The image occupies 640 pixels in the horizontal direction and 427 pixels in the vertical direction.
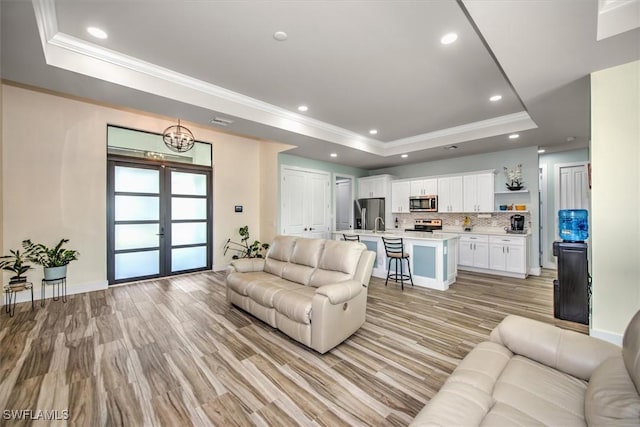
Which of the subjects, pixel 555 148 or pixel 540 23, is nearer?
pixel 540 23

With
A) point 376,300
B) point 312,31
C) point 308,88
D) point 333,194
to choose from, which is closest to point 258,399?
point 376,300

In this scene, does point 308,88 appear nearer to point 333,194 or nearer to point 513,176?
point 333,194

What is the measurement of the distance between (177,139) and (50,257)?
8.61 feet

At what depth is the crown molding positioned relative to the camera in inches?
98.6

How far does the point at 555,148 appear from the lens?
565cm

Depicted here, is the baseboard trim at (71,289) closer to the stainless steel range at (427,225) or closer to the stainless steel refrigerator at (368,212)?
the stainless steel refrigerator at (368,212)

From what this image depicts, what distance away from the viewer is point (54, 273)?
3.83 metres

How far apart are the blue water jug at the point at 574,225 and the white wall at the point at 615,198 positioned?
1.76 feet

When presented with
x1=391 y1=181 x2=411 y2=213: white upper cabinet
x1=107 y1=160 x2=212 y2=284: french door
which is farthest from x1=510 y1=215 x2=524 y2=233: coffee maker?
x1=107 y1=160 x2=212 y2=284: french door

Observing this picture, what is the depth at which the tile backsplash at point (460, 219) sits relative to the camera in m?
5.93

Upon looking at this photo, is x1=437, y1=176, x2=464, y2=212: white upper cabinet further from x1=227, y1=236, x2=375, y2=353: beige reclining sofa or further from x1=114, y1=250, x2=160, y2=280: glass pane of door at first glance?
x1=114, y1=250, x2=160, y2=280: glass pane of door

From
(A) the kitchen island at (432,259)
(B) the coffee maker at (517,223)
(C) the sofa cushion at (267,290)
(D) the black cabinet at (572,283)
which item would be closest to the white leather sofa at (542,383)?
(C) the sofa cushion at (267,290)

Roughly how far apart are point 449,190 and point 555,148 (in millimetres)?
2231

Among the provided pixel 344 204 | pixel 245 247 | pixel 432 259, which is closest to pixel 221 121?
pixel 245 247
